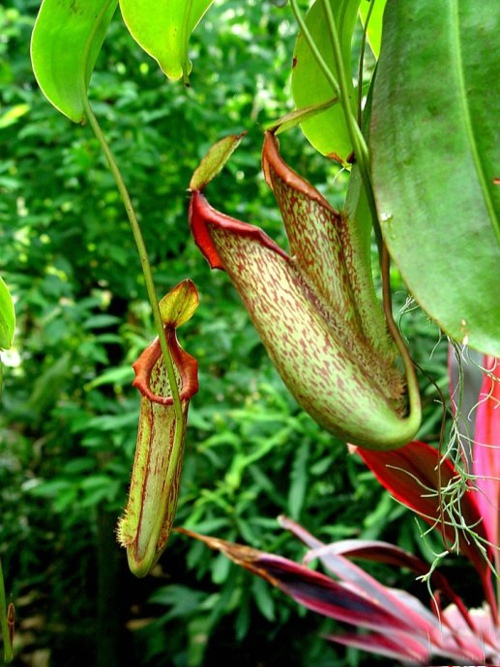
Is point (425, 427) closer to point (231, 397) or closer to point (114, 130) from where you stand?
point (231, 397)

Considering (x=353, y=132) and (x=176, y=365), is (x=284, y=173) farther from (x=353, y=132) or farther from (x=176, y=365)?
(x=176, y=365)

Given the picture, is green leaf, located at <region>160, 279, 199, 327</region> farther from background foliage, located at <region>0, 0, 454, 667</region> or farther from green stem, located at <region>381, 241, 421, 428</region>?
background foliage, located at <region>0, 0, 454, 667</region>

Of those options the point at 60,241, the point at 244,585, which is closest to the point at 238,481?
the point at 244,585

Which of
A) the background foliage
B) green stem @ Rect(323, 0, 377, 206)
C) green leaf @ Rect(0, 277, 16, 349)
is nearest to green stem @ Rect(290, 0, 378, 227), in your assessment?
green stem @ Rect(323, 0, 377, 206)

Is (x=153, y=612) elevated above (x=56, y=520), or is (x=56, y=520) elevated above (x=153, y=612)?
(x=56, y=520)

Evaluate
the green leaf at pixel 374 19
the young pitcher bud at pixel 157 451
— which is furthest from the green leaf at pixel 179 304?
the green leaf at pixel 374 19
